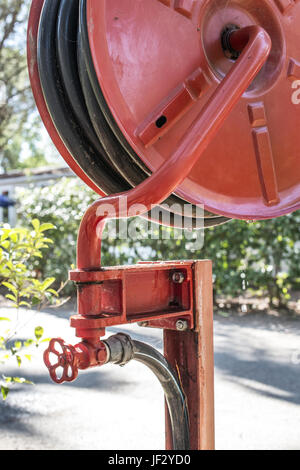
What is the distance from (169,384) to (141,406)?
2.65 metres

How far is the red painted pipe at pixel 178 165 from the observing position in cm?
123

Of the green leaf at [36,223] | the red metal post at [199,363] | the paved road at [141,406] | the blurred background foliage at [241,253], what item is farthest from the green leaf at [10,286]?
the blurred background foliage at [241,253]

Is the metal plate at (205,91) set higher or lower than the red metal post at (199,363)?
higher

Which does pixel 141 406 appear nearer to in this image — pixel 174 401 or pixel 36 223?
pixel 36 223

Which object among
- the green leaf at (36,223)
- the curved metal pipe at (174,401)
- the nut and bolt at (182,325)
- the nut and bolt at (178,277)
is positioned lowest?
the curved metal pipe at (174,401)

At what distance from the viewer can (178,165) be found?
124 centimetres

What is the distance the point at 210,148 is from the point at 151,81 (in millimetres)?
271

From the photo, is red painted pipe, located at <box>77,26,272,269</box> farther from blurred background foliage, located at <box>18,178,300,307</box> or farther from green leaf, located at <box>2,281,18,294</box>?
blurred background foliage, located at <box>18,178,300,307</box>

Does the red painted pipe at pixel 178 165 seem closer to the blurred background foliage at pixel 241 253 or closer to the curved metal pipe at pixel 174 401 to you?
the curved metal pipe at pixel 174 401

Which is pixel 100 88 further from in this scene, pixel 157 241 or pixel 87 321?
pixel 157 241

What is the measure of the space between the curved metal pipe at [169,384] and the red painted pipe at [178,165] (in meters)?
0.31

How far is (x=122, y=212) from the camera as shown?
124 cm

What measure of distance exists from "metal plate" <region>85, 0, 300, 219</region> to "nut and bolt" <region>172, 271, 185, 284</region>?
9.2 inches

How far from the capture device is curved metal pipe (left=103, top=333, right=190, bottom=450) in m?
1.46
